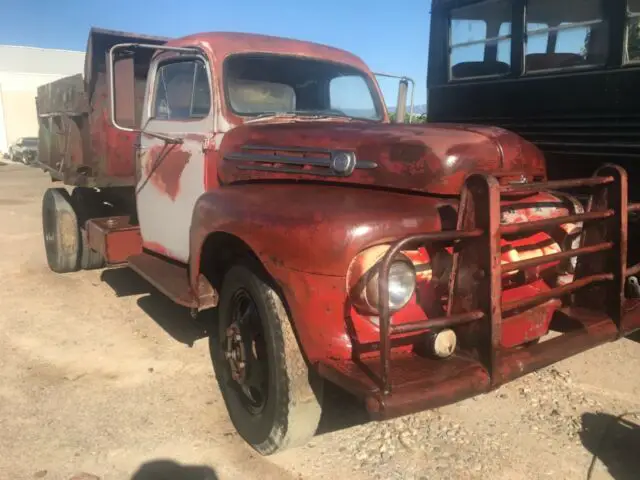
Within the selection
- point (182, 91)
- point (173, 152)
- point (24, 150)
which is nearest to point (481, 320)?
point (173, 152)

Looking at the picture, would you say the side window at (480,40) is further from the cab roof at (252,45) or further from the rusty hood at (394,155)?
the rusty hood at (394,155)

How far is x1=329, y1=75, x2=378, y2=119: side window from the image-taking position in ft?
13.9

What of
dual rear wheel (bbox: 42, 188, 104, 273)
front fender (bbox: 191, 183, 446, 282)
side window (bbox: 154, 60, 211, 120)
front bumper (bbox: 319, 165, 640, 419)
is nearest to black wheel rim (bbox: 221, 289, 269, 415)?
front fender (bbox: 191, 183, 446, 282)

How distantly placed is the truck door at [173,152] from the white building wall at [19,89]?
31470 mm

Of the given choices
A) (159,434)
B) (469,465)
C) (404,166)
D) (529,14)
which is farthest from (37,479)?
(529,14)

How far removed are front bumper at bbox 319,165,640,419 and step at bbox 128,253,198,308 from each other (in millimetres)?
1503

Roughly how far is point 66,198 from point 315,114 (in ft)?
12.0

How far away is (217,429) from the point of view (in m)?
3.22

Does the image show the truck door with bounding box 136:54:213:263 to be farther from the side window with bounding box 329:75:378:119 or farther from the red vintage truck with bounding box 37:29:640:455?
the side window with bounding box 329:75:378:119

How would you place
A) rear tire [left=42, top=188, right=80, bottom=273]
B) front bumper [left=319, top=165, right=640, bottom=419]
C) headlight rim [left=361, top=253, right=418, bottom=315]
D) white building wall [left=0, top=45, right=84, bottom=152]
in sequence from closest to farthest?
front bumper [left=319, top=165, right=640, bottom=419] < headlight rim [left=361, top=253, right=418, bottom=315] < rear tire [left=42, top=188, right=80, bottom=273] < white building wall [left=0, top=45, right=84, bottom=152]

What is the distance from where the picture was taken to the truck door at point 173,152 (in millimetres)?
3842

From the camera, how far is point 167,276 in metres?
4.09

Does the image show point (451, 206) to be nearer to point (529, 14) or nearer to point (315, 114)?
point (315, 114)

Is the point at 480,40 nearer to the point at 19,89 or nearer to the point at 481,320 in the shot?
the point at 481,320
